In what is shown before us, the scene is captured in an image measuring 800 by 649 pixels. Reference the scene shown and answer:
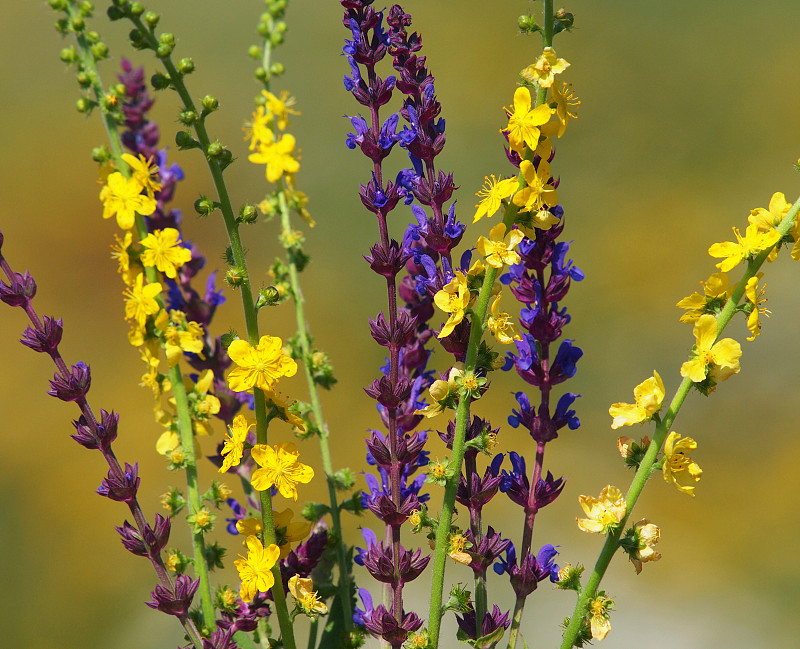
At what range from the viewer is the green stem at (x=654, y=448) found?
66 cm

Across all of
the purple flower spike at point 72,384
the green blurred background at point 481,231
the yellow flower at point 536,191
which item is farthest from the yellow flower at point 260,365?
the green blurred background at point 481,231

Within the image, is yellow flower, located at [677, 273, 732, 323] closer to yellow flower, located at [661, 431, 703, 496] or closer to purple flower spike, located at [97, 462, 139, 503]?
yellow flower, located at [661, 431, 703, 496]

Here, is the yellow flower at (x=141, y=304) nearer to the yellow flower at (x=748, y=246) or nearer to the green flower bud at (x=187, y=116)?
the green flower bud at (x=187, y=116)

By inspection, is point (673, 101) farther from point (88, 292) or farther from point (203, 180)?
point (88, 292)

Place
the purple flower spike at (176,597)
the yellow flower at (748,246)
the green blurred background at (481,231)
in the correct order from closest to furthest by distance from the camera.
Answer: the yellow flower at (748,246)
the purple flower spike at (176,597)
the green blurred background at (481,231)

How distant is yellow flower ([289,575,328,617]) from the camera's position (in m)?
0.78

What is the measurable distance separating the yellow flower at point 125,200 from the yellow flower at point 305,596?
0.40 m

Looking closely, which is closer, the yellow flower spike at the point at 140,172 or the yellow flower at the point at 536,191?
the yellow flower at the point at 536,191

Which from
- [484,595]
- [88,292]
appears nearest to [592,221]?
[88,292]

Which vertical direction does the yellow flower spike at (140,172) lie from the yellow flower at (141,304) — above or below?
above

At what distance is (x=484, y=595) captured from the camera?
2.60 feet


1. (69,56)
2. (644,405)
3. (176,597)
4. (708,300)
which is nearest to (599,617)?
(644,405)

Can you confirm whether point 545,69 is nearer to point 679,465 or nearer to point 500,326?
point 500,326

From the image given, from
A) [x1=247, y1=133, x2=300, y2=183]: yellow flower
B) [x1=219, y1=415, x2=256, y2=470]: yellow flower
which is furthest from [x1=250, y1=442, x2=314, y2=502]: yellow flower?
[x1=247, y1=133, x2=300, y2=183]: yellow flower
